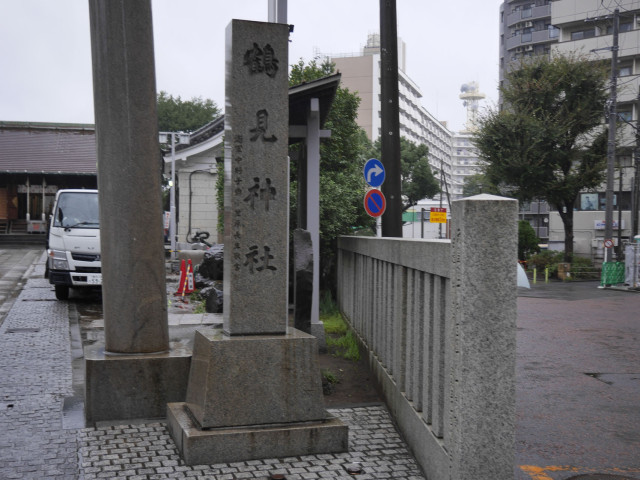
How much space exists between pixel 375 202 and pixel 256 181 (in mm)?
6721

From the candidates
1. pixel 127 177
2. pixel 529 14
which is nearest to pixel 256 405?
pixel 127 177

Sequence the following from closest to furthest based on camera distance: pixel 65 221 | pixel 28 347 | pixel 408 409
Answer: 1. pixel 408 409
2. pixel 28 347
3. pixel 65 221

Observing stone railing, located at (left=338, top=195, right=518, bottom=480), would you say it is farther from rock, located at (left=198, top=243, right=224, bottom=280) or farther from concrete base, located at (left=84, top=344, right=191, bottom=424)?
rock, located at (left=198, top=243, right=224, bottom=280)

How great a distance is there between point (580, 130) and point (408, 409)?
3118 cm

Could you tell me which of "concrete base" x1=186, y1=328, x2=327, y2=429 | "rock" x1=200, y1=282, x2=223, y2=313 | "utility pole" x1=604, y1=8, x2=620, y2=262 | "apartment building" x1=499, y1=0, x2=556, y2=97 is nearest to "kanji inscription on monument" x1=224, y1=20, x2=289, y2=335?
"concrete base" x1=186, y1=328, x2=327, y2=429

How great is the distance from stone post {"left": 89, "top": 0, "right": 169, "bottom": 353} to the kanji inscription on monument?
1352 millimetres

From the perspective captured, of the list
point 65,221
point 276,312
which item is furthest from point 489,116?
point 276,312

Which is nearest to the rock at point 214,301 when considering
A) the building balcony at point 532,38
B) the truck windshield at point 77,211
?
the truck windshield at point 77,211

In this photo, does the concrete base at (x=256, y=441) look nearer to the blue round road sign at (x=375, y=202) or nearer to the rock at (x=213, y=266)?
the blue round road sign at (x=375, y=202)

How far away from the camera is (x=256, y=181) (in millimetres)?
5086

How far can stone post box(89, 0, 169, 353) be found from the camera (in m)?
6.08

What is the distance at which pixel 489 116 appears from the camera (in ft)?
110

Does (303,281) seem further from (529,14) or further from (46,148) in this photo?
(529,14)

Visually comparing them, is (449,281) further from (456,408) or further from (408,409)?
(408,409)
